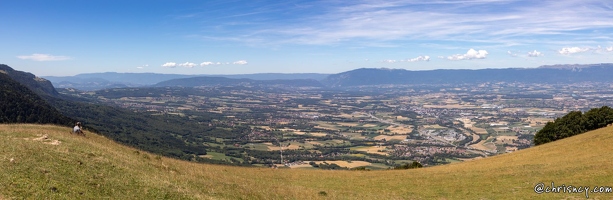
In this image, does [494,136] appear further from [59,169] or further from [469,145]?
[59,169]

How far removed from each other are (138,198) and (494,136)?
185m

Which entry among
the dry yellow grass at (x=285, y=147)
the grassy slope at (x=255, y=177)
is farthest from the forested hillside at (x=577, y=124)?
the dry yellow grass at (x=285, y=147)

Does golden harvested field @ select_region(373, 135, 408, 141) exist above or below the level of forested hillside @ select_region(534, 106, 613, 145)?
below

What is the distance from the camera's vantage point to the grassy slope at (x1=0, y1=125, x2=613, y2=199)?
17.7 meters

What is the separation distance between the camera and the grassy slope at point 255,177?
1770 cm

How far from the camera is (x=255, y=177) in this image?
32844 millimetres

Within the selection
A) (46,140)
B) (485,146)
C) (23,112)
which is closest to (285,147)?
(485,146)

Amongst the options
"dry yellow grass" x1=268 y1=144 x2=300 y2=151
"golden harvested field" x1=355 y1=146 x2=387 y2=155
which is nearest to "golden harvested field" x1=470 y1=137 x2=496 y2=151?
"golden harvested field" x1=355 y1=146 x2=387 y2=155

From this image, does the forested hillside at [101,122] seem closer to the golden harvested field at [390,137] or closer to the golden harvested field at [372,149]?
the golden harvested field at [372,149]

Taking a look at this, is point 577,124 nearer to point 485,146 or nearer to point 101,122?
point 485,146

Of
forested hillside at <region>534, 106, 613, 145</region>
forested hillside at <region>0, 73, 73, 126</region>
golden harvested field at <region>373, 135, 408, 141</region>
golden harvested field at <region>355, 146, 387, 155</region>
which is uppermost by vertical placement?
forested hillside at <region>534, 106, 613, 145</region>

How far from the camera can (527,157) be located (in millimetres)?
38469

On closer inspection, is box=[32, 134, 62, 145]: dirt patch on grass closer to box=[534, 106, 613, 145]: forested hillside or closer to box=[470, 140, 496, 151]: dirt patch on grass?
box=[534, 106, 613, 145]: forested hillside

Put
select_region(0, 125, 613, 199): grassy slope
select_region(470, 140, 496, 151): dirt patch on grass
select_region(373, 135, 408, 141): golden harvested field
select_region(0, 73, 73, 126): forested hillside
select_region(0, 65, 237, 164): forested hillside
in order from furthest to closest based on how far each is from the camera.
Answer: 1. select_region(373, 135, 408, 141): golden harvested field
2. select_region(470, 140, 496, 151): dirt patch on grass
3. select_region(0, 65, 237, 164): forested hillside
4. select_region(0, 73, 73, 126): forested hillside
5. select_region(0, 125, 613, 199): grassy slope
